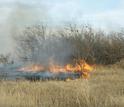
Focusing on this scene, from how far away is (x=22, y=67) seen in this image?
27844mm

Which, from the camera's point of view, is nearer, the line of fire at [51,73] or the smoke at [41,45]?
the line of fire at [51,73]

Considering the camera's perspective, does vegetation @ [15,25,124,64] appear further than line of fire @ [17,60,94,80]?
Yes

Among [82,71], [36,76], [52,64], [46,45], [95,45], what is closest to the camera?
[36,76]

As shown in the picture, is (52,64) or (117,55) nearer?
(52,64)

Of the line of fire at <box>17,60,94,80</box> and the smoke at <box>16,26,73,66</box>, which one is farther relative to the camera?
the smoke at <box>16,26,73,66</box>

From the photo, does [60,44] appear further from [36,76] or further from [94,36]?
[36,76]

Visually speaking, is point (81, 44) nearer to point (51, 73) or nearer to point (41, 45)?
point (41, 45)

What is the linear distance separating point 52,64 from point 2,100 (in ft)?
60.2

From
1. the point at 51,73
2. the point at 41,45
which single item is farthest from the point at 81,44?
the point at 51,73

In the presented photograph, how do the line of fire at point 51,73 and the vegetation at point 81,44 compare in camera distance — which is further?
the vegetation at point 81,44

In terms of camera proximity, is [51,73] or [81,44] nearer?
[51,73]

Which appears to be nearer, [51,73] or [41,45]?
[51,73]

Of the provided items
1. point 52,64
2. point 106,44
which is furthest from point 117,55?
point 52,64

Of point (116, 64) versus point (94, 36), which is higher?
point (94, 36)
